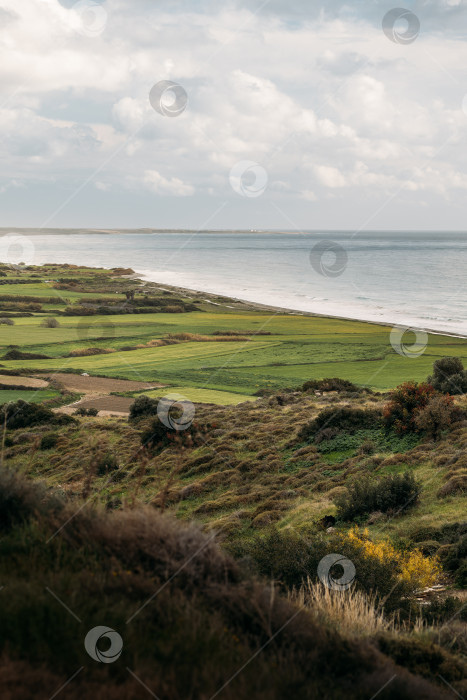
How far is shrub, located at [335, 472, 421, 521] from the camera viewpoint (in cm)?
1252

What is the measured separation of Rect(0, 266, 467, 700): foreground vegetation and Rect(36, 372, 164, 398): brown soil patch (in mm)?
381

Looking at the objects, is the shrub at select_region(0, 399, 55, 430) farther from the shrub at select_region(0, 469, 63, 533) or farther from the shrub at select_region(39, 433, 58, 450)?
the shrub at select_region(0, 469, 63, 533)

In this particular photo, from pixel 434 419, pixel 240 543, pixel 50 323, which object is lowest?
pixel 240 543

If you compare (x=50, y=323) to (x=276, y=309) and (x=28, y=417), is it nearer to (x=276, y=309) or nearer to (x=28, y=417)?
(x=276, y=309)

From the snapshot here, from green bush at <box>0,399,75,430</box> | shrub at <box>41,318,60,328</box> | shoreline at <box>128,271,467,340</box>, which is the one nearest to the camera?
green bush at <box>0,399,75,430</box>

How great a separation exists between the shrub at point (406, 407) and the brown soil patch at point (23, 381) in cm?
2485

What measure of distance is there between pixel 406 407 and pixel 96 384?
80.2 feet

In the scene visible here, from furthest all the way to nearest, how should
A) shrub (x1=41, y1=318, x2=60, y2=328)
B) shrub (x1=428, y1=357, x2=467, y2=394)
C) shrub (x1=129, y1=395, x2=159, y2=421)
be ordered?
1. shrub (x1=41, y1=318, x2=60, y2=328)
2. shrub (x1=129, y1=395, x2=159, y2=421)
3. shrub (x1=428, y1=357, x2=467, y2=394)

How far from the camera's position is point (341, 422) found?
2067 centimetres

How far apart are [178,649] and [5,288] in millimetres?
101653

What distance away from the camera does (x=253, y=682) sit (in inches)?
148

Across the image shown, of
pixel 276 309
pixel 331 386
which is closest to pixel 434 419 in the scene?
pixel 331 386

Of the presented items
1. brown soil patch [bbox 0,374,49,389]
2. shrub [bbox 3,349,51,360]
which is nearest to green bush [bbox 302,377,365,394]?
brown soil patch [bbox 0,374,49,389]

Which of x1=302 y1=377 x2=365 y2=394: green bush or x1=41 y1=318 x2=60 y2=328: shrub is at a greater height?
x1=41 y1=318 x2=60 y2=328: shrub
